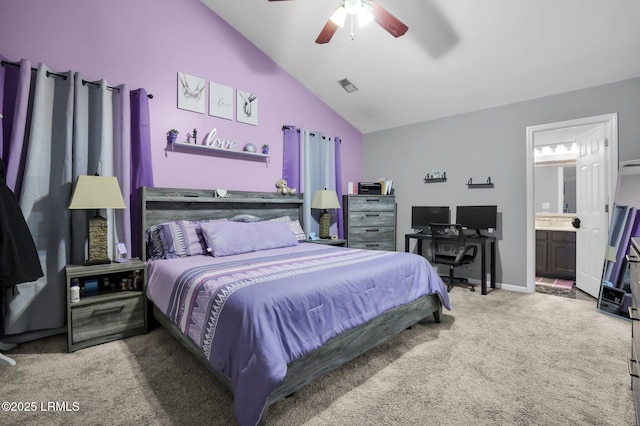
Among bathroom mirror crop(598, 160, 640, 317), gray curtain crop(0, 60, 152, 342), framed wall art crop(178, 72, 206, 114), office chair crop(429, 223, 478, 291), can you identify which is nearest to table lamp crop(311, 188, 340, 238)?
office chair crop(429, 223, 478, 291)

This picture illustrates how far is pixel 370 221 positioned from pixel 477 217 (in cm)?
147

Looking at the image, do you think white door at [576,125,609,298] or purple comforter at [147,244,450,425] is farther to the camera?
white door at [576,125,609,298]

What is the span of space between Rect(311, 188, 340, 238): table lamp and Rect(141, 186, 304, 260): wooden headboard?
24cm

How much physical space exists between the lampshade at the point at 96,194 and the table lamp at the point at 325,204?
237 centimetres

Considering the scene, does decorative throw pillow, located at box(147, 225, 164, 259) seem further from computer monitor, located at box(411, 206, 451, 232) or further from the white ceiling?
computer monitor, located at box(411, 206, 451, 232)

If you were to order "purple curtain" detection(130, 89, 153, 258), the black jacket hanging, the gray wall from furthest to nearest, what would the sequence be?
the gray wall
"purple curtain" detection(130, 89, 153, 258)
the black jacket hanging

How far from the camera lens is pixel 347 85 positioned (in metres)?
4.27

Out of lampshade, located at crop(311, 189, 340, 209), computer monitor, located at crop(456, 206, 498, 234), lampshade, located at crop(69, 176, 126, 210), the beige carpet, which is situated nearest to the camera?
the beige carpet

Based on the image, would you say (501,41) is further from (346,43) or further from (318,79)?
(318,79)

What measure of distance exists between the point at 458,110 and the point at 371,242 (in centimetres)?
226

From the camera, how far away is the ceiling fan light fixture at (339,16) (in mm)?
2251

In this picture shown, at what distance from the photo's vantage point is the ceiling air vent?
13.8 ft

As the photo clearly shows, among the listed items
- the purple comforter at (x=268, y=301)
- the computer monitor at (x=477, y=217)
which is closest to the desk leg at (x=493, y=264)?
the computer monitor at (x=477, y=217)

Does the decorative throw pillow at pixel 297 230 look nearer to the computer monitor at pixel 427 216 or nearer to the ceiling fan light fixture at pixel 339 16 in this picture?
the computer monitor at pixel 427 216
